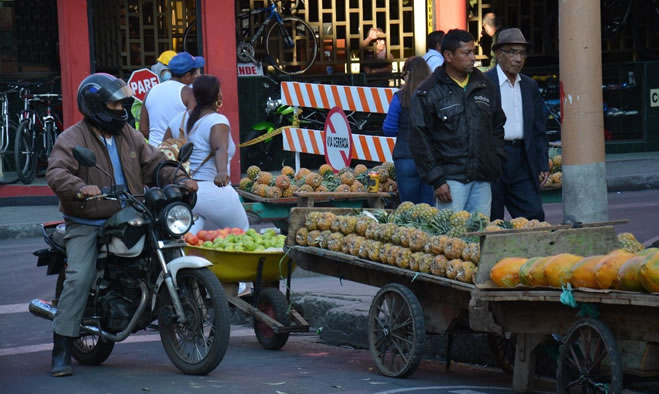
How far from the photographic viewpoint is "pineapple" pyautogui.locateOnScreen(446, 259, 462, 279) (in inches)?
265

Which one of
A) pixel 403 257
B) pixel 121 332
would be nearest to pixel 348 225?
pixel 403 257

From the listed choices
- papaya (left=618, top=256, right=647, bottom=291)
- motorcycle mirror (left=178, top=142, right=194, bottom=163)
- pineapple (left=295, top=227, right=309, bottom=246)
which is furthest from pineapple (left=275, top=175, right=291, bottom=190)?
papaya (left=618, top=256, right=647, bottom=291)

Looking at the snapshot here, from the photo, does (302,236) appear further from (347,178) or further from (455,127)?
(347,178)

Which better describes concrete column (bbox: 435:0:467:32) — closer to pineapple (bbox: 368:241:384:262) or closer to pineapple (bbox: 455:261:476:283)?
pineapple (bbox: 368:241:384:262)

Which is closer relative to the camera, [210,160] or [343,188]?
[210,160]

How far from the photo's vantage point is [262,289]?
8578mm

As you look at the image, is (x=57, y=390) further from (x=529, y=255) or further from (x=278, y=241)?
(x=529, y=255)

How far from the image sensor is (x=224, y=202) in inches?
362

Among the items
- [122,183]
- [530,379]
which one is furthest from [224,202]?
[530,379]

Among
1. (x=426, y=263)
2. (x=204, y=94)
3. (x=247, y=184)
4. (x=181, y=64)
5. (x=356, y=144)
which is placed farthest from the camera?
(x=356, y=144)

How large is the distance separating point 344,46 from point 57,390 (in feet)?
44.3

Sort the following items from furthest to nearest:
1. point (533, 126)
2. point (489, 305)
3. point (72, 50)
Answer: point (72, 50), point (533, 126), point (489, 305)

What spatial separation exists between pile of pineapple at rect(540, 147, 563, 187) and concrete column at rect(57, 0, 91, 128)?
8.23 m

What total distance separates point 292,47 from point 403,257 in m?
12.9
